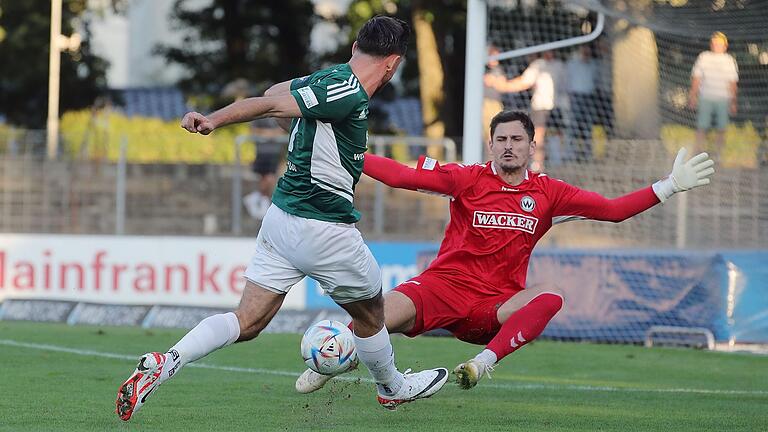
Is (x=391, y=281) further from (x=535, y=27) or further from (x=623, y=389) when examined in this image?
(x=623, y=389)

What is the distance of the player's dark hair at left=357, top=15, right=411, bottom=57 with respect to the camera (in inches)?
264

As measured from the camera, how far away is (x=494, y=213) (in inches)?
329

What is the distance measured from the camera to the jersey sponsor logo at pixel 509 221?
8352mm

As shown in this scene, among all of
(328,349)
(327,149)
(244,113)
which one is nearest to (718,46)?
(328,349)

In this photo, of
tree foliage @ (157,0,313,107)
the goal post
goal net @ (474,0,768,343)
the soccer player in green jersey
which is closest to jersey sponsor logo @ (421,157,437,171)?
the soccer player in green jersey

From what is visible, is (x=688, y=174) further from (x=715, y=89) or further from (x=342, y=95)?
(x=715, y=89)

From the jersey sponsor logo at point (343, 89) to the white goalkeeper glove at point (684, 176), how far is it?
2334 millimetres

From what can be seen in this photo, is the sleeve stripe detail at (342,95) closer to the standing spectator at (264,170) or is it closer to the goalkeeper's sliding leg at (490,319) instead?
the goalkeeper's sliding leg at (490,319)

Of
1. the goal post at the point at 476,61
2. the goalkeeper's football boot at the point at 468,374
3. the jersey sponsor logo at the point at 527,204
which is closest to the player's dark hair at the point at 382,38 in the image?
the goalkeeper's football boot at the point at 468,374

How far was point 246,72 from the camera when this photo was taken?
1162 inches

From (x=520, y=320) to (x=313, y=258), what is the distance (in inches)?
68.6

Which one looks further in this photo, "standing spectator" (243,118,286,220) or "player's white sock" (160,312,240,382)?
"standing spectator" (243,118,286,220)

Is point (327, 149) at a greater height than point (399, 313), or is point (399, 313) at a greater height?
point (327, 149)

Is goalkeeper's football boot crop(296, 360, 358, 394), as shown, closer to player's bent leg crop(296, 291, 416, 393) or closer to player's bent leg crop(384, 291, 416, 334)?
player's bent leg crop(296, 291, 416, 393)
